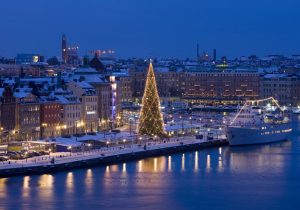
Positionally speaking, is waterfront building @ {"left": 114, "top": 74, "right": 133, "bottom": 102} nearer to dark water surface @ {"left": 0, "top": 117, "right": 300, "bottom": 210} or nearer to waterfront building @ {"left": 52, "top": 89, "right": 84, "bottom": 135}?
waterfront building @ {"left": 52, "top": 89, "right": 84, "bottom": 135}

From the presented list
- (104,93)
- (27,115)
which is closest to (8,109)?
(27,115)

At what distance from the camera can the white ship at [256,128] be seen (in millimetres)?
28062

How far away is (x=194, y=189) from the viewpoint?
18.3 m

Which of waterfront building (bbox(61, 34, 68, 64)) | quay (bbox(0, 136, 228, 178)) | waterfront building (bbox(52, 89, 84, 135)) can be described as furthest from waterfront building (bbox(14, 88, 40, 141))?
waterfront building (bbox(61, 34, 68, 64))

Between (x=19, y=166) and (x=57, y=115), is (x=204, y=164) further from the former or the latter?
(x=57, y=115)

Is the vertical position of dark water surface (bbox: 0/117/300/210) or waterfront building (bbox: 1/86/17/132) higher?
waterfront building (bbox: 1/86/17/132)

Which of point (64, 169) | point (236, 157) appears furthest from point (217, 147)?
point (64, 169)

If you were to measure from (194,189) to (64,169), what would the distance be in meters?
3.55

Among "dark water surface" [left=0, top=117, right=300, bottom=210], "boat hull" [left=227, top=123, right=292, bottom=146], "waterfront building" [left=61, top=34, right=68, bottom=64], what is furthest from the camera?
"waterfront building" [left=61, top=34, right=68, bottom=64]

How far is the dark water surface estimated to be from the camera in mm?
16656

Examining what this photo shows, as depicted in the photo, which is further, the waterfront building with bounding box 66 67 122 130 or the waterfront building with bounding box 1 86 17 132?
the waterfront building with bounding box 66 67 122 130

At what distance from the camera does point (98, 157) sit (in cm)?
2208

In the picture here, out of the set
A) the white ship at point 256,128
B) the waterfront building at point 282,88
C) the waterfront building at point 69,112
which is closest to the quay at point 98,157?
the white ship at point 256,128

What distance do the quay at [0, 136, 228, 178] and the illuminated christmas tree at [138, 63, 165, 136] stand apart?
1.35 feet
